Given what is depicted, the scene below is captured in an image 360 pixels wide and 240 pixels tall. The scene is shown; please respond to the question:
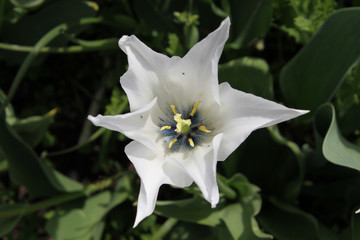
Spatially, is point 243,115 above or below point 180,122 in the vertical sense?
above

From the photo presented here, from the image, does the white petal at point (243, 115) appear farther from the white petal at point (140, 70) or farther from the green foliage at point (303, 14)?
the green foliage at point (303, 14)

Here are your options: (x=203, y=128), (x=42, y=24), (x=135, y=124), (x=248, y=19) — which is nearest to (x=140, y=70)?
(x=135, y=124)

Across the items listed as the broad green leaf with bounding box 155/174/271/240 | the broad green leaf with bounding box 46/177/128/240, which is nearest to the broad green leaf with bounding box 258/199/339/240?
the broad green leaf with bounding box 155/174/271/240

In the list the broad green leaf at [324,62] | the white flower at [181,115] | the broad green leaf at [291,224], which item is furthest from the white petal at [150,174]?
the broad green leaf at [324,62]

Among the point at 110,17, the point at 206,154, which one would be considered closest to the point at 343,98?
the point at 206,154

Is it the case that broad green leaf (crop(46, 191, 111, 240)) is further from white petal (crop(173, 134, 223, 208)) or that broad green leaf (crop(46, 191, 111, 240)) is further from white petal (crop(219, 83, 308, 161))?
white petal (crop(219, 83, 308, 161))

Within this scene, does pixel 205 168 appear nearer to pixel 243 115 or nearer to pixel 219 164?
pixel 243 115

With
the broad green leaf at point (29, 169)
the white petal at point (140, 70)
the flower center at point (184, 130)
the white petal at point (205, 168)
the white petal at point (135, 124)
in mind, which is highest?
the white petal at point (140, 70)

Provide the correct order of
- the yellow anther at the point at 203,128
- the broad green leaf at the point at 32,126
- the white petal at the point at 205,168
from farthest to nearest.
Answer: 1. the broad green leaf at the point at 32,126
2. the yellow anther at the point at 203,128
3. the white petal at the point at 205,168
